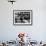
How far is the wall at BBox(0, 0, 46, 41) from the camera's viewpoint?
4785 mm

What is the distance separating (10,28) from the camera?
4809mm

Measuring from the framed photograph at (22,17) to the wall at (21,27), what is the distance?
143mm

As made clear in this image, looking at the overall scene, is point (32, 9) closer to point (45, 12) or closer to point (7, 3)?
point (45, 12)

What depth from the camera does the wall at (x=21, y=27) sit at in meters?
4.79

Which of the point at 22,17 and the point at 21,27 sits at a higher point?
the point at 22,17

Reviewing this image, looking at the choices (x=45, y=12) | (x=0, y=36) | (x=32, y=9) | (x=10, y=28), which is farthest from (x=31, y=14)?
(x=0, y=36)

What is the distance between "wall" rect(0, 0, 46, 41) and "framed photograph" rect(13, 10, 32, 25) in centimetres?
14

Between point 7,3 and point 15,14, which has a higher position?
point 7,3

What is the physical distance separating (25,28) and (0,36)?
937mm

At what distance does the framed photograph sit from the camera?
4.79 m

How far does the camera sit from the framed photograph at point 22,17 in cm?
479

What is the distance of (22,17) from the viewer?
4816mm

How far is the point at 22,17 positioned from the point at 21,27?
1.18ft

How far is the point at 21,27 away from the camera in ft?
15.8
